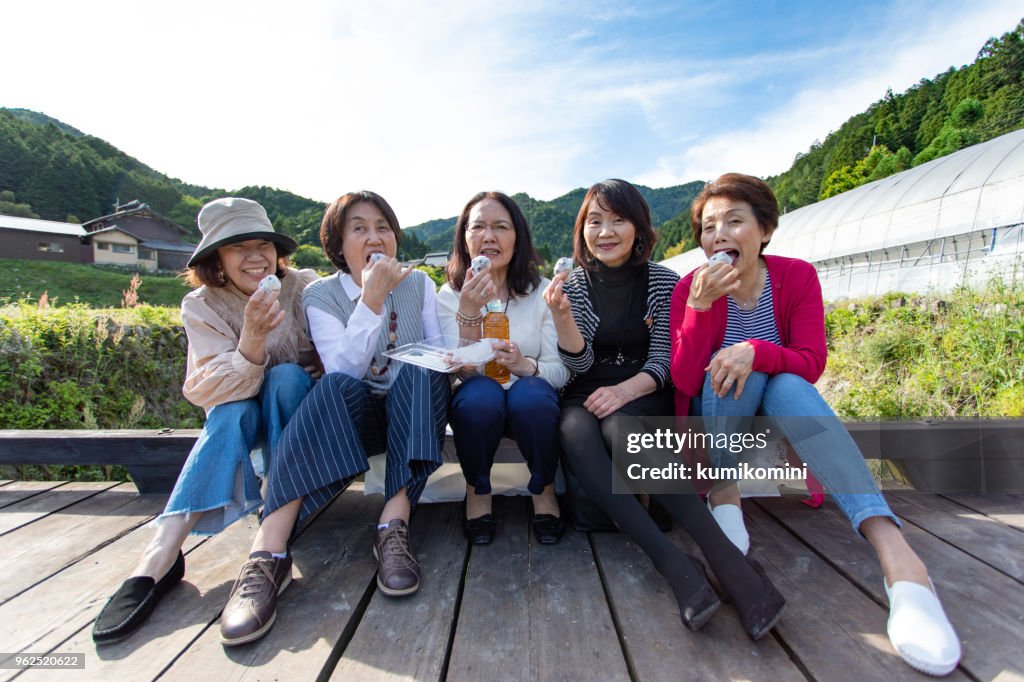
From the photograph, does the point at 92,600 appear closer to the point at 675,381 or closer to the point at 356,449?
the point at 356,449

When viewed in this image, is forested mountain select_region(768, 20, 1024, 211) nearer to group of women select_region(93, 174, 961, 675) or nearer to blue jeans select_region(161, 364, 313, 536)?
group of women select_region(93, 174, 961, 675)

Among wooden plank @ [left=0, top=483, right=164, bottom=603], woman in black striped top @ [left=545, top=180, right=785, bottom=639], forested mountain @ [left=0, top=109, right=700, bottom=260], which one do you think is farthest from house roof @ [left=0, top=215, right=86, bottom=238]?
woman in black striped top @ [left=545, top=180, right=785, bottom=639]

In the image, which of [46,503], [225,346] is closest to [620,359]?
[225,346]

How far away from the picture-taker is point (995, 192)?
36.8 feet

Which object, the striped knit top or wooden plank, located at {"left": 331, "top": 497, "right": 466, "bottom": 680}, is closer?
wooden plank, located at {"left": 331, "top": 497, "right": 466, "bottom": 680}

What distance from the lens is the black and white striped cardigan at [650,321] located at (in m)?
2.17

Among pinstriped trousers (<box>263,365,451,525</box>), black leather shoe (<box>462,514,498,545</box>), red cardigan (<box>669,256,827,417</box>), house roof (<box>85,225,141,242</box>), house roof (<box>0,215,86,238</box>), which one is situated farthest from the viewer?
house roof (<box>85,225,141,242</box>)

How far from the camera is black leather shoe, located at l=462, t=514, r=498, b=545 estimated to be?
197 cm

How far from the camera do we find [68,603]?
1.65 meters

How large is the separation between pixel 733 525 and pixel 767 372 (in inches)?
22.9

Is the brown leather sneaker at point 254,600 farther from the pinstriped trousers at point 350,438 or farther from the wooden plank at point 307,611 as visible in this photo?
the pinstriped trousers at point 350,438

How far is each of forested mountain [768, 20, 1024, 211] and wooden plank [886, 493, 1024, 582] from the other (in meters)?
38.7

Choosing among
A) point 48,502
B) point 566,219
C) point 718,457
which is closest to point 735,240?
point 718,457

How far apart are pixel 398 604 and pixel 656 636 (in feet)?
2.59
